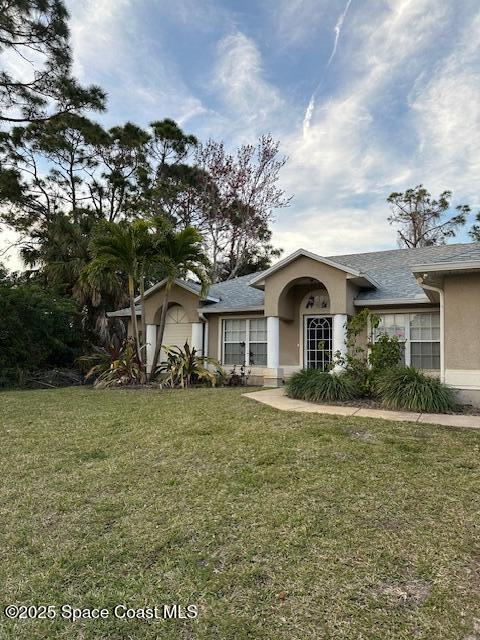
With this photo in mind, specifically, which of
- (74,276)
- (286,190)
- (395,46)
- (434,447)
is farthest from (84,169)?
(434,447)

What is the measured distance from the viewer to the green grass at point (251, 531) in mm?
2439

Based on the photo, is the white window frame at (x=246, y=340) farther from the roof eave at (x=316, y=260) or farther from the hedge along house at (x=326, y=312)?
the roof eave at (x=316, y=260)

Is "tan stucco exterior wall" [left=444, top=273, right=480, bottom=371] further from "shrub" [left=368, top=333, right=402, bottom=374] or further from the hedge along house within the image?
"shrub" [left=368, top=333, right=402, bottom=374]

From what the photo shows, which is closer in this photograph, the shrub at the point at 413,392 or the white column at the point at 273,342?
the shrub at the point at 413,392

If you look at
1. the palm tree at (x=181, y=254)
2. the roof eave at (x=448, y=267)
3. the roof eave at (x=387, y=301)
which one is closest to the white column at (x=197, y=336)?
the palm tree at (x=181, y=254)

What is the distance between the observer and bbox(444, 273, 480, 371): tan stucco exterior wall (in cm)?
891

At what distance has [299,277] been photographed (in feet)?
44.4

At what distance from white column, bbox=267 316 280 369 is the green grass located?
752 cm

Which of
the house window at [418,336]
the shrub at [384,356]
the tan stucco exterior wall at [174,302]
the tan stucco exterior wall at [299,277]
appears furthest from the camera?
the tan stucco exterior wall at [174,302]

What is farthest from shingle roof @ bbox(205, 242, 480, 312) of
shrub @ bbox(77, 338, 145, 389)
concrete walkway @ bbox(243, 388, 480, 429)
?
concrete walkway @ bbox(243, 388, 480, 429)

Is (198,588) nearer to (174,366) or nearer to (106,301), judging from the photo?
(174,366)

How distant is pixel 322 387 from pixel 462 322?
10.9ft

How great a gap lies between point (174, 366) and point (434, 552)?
1105 centimetres

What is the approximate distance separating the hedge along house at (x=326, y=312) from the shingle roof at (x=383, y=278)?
0.04 meters
